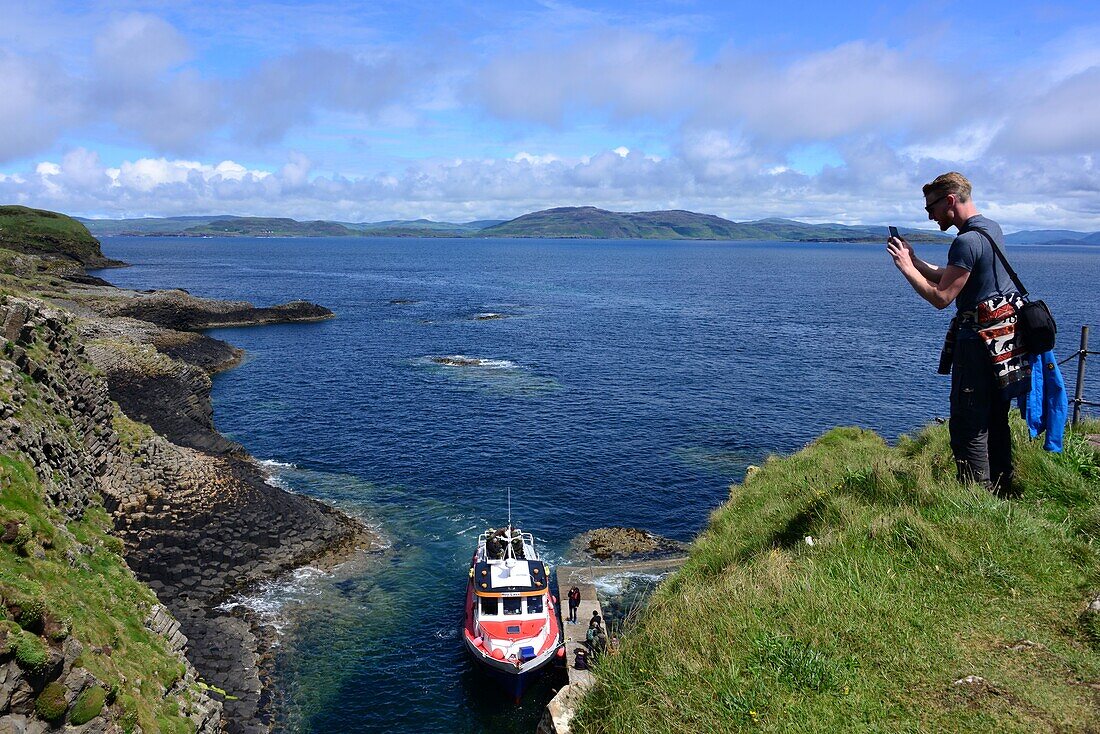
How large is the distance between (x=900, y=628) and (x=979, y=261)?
447cm

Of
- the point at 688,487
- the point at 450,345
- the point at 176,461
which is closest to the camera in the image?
the point at 176,461

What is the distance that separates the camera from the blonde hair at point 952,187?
8.36 metres

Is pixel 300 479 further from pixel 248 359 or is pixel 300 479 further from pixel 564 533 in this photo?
pixel 248 359

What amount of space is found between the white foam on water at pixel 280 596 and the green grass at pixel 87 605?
7.26 meters

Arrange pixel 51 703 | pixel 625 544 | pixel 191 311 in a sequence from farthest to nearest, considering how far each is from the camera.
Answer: pixel 191 311
pixel 625 544
pixel 51 703

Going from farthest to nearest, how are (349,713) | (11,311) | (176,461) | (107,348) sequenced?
(107,348), (176,461), (11,311), (349,713)

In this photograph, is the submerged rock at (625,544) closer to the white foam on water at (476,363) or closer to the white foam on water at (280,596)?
the white foam on water at (280,596)

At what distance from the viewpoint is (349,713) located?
2297 centimetres

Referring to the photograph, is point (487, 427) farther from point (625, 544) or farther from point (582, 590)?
point (582, 590)

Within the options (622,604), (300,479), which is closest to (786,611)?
(622,604)

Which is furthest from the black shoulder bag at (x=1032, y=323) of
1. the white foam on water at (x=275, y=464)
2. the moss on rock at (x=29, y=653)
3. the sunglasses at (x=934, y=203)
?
the white foam on water at (x=275, y=464)

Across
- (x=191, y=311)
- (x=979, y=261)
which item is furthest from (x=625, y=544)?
(x=191, y=311)

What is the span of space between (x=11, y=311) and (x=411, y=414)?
103 ft

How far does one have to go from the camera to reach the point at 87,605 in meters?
16.1
